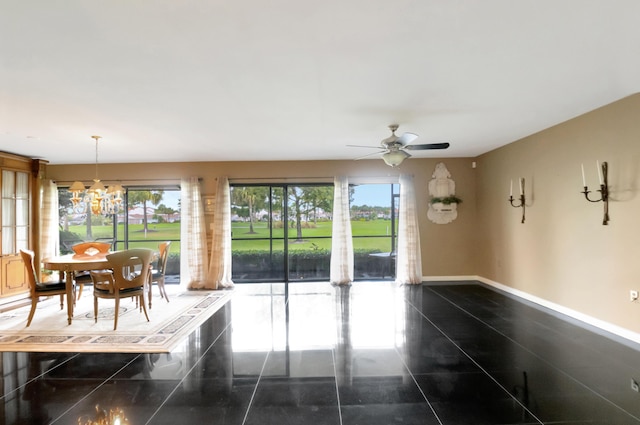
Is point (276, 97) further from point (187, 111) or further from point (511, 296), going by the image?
point (511, 296)

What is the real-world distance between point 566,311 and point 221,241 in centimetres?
566

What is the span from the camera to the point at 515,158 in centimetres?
497

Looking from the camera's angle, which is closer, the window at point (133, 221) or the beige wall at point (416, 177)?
the beige wall at point (416, 177)

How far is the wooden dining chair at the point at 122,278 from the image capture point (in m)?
3.79

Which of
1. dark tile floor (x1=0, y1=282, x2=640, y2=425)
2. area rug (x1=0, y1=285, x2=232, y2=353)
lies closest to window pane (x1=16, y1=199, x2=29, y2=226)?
area rug (x1=0, y1=285, x2=232, y2=353)

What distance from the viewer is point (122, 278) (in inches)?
151

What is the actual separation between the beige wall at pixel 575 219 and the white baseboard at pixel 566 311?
0.18 feet

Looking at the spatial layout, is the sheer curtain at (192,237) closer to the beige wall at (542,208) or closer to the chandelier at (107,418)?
the beige wall at (542,208)

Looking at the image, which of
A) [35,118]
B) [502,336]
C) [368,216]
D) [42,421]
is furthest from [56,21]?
[368,216]

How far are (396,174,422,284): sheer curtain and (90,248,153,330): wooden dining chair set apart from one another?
4409 millimetres

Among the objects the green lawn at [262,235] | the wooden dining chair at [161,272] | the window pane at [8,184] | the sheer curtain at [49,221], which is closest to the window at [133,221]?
the green lawn at [262,235]

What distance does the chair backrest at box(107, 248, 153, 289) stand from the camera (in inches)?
149

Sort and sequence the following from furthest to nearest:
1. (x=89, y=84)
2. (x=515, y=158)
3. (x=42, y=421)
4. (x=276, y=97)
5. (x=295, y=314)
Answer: (x=515, y=158) → (x=295, y=314) → (x=276, y=97) → (x=89, y=84) → (x=42, y=421)

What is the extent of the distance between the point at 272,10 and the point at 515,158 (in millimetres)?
4763
